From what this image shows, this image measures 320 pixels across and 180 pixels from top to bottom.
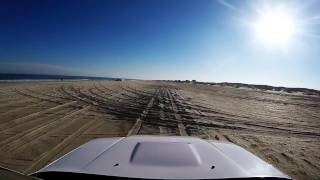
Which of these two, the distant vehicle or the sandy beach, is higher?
the distant vehicle

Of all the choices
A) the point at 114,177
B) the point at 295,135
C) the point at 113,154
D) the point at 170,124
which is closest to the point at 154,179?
the point at 114,177

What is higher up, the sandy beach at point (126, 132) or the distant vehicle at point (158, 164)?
the distant vehicle at point (158, 164)

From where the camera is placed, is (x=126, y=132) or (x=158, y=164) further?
(x=126, y=132)

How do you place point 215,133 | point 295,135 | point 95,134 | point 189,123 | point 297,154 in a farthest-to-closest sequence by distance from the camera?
point 189,123
point 295,135
point 215,133
point 95,134
point 297,154

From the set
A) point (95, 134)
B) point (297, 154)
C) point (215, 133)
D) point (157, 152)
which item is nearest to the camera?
point (157, 152)

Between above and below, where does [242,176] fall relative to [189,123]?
above

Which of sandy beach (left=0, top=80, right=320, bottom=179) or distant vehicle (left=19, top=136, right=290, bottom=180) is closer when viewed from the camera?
distant vehicle (left=19, top=136, right=290, bottom=180)

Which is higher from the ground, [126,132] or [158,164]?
[158,164]

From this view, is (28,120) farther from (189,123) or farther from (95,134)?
(189,123)
